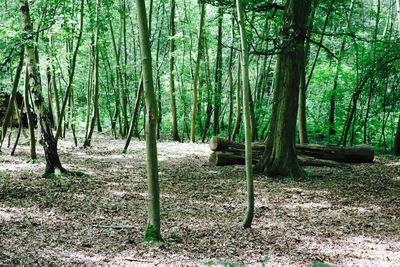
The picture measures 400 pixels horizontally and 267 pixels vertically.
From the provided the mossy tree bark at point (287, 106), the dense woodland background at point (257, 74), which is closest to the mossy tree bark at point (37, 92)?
the dense woodland background at point (257, 74)

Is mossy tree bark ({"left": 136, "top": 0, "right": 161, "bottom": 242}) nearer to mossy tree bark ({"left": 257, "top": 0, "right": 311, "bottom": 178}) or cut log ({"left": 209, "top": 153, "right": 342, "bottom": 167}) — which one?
mossy tree bark ({"left": 257, "top": 0, "right": 311, "bottom": 178})

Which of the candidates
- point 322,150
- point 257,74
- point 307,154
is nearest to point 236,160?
point 307,154

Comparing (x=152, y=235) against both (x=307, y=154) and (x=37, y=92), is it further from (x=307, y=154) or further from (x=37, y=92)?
(x=307, y=154)

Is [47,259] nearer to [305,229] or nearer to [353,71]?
[305,229]

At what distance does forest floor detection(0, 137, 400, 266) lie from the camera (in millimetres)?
5166

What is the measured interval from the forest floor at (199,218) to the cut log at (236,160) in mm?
589

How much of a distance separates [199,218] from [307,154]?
7391 millimetres

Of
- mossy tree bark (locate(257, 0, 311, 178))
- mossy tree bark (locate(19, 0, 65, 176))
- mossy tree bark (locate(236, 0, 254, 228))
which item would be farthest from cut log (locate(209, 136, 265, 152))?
mossy tree bark (locate(236, 0, 254, 228))

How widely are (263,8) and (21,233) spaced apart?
816cm

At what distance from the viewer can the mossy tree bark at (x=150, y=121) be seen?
5.06 metres

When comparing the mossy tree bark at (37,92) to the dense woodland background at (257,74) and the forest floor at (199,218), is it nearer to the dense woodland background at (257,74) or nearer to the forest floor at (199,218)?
the forest floor at (199,218)

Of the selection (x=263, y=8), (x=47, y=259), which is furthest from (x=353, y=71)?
(x=47, y=259)

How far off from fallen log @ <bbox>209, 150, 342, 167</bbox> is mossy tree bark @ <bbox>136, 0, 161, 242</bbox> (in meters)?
7.41

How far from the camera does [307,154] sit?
13.5 meters
